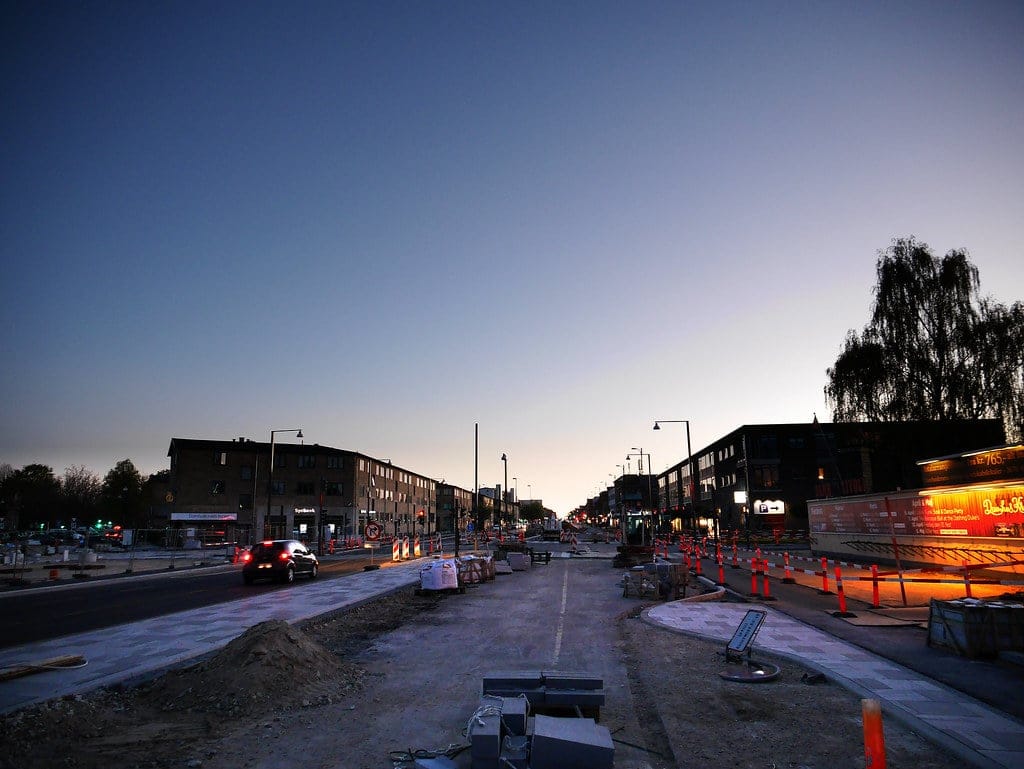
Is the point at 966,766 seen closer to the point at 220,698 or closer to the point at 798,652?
the point at 798,652

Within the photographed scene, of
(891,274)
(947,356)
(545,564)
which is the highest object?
(891,274)

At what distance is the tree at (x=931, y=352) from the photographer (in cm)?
3669

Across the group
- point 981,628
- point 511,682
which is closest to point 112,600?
point 511,682

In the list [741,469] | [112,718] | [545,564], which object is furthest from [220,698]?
[741,469]

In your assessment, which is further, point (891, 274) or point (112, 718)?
point (891, 274)

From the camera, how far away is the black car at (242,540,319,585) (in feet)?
85.3

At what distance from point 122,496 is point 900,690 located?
11510 cm

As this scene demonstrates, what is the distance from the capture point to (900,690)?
8477 mm

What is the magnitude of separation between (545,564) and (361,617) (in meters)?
20.2

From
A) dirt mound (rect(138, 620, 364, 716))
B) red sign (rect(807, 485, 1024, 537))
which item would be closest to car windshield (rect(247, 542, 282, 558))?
dirt mound (rect(138, 620, 364, 716))

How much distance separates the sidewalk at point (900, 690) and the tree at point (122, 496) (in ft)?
355

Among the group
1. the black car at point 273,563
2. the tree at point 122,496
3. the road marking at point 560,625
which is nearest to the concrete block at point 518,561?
the road marking at point 560,625

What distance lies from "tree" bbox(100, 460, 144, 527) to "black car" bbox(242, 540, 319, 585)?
88.0 m

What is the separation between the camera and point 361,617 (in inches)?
664
